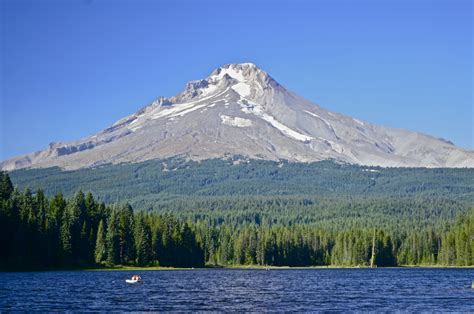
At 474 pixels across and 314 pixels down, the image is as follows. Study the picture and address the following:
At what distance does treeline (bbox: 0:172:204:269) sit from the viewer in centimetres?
13412

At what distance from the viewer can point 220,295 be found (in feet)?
304

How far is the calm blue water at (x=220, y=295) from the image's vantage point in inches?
3074

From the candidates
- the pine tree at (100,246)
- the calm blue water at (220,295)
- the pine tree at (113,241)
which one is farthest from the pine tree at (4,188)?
the calm blue water at (220,295)

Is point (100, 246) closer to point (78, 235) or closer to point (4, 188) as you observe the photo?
point (78, 235)

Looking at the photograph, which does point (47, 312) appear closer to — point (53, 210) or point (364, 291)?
point (364, 291)

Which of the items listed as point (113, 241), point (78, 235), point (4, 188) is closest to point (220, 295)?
point (78, 235)

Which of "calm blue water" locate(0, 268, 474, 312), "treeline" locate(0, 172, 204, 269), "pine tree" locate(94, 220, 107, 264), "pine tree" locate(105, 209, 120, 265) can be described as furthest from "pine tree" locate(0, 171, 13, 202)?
"calm blue water" locate(0, 268, 474, 312)

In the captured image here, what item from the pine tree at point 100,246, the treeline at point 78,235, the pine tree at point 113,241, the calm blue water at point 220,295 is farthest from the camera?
the pine tree at point 113,241

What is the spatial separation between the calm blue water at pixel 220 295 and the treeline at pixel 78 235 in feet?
35.8

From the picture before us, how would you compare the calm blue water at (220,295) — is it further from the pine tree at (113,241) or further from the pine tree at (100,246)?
the pine tree at (113,241)

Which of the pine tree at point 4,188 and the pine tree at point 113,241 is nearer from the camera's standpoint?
the pine tree at point 4,188

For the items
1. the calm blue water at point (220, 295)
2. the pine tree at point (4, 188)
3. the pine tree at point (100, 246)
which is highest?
the pine tree at point (4, 188)

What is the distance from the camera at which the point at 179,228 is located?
17588cm

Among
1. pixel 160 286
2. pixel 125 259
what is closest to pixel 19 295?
pixel 160 286
